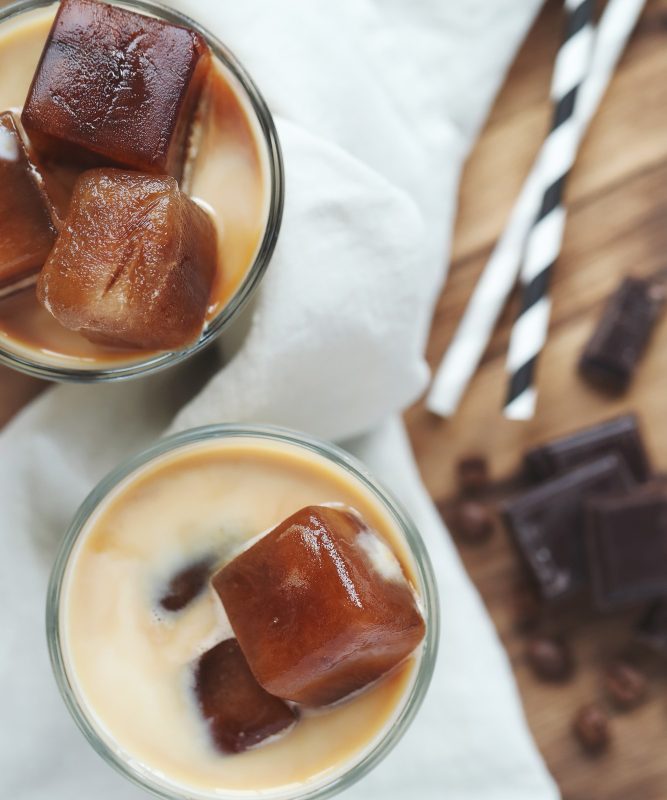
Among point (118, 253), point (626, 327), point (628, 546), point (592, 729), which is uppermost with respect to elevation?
point (118, 253)

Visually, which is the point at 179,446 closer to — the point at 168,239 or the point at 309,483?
the point at 309,483

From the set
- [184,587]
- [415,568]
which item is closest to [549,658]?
[415,568]

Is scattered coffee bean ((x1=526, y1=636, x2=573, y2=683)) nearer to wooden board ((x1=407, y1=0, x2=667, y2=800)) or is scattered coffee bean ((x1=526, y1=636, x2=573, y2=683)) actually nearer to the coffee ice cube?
wooden board ((x1=407, y1=0, x2=667, y2=800))

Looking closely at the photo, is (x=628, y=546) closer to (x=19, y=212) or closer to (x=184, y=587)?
(x=184, y=587)

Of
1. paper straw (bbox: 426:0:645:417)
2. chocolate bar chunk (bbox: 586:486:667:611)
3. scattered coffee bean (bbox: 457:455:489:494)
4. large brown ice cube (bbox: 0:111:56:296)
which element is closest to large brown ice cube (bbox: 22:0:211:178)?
large brown ice cube (bbox: 0:111:56:296)

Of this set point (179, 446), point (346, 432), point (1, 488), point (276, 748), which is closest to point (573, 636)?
point (346, 432)

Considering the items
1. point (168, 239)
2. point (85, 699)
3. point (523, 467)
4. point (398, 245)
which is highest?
point (168, 239)
